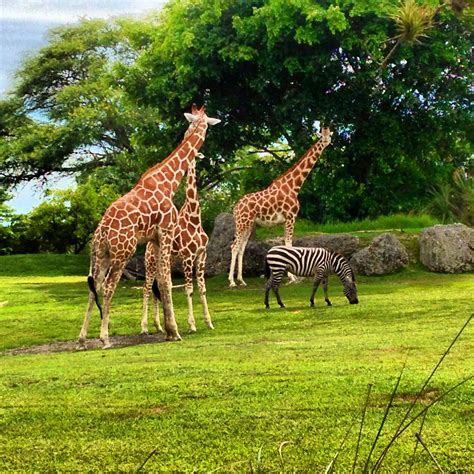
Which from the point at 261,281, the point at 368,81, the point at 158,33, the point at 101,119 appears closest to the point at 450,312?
the point at 261,281

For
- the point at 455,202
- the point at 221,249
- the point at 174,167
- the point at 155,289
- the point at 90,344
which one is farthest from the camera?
the point at 455,202

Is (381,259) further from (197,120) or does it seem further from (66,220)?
(66,220)

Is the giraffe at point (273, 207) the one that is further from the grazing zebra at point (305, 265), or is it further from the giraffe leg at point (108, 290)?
the giraffe leg at point (108, 290)

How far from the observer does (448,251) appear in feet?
53.9

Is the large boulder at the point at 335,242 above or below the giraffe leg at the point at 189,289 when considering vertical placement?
above

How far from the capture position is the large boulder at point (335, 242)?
17.3 meters

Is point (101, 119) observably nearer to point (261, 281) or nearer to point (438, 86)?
point (438, 86)

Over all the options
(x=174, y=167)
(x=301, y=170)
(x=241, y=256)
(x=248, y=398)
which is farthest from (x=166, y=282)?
(x=301, y=170)

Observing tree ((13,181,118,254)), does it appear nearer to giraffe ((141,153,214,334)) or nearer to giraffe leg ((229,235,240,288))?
giraffe leg ((229,235,240,288))

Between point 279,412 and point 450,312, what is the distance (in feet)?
18.4

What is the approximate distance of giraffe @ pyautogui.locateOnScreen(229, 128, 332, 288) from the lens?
1689 centimetres

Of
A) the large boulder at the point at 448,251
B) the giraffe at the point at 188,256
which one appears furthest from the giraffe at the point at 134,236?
the large boulder at the point at 448,251

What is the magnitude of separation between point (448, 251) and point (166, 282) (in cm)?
903

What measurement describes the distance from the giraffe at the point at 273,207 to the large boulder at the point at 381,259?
1594 mm
